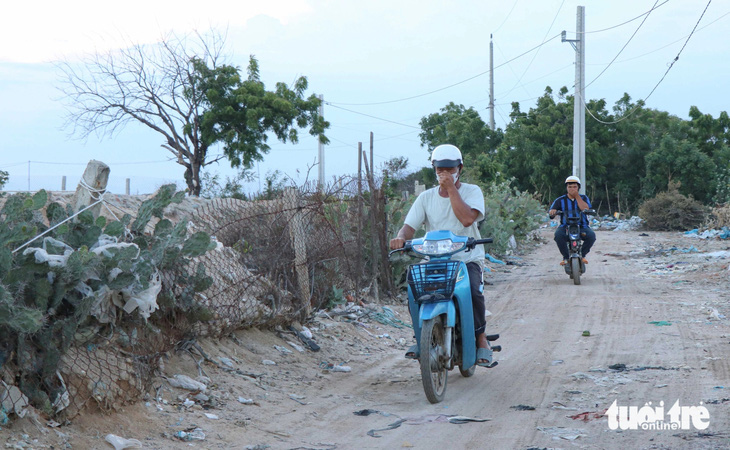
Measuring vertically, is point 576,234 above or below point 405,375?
above

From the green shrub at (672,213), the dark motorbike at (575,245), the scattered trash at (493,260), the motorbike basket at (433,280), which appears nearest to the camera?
the motorbike basket at (433,280)

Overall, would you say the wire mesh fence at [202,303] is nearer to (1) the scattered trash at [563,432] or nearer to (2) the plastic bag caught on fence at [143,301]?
(2) the plastic bag caught on fence at [143,301]

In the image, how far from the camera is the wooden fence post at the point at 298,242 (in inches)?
305

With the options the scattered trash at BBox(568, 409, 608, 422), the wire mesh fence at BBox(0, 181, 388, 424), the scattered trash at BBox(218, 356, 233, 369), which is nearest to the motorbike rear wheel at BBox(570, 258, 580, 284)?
the wire mesh fence at BBox(0, 181, 388, 424)

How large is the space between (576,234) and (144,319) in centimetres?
915

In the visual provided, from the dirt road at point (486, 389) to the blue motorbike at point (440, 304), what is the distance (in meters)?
0.31

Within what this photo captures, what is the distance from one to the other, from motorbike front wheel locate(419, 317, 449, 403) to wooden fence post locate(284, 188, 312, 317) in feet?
8.87

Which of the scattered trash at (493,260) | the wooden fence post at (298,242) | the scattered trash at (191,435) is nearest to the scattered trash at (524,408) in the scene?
the scattered trash at (191,435)

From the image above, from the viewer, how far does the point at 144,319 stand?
5145mm

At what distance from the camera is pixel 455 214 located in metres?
5.64

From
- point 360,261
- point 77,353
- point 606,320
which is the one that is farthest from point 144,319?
point 606,320

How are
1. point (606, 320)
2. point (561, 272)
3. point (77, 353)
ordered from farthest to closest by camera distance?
point (561, 272), point (606, 320), point (77, 353)

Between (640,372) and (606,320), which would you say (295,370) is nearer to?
(640,372)

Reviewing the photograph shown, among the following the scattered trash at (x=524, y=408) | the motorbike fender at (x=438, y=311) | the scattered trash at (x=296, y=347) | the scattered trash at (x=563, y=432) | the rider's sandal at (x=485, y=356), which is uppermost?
the motorbike fender at (x=438, y=311)
